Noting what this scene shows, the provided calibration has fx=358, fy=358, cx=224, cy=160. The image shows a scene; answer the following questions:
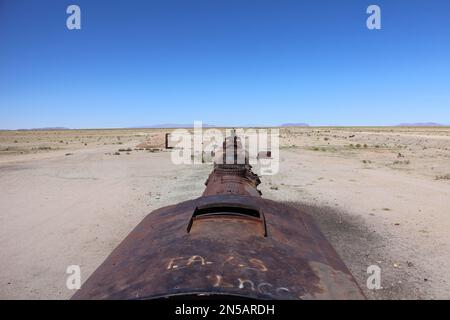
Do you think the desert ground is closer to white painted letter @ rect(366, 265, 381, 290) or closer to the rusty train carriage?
white painted letter @ rect(366, 265, 381, 290)

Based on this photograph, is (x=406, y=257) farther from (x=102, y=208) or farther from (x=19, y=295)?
(x=102, y=208)

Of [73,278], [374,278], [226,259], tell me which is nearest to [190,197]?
[73,278]

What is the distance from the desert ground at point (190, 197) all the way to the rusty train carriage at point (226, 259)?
4.31 metres

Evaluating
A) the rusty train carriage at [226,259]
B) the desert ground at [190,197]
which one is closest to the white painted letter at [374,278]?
the desert ground at [190,197]

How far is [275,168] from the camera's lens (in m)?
23.2

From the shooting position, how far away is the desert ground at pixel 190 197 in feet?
24.4

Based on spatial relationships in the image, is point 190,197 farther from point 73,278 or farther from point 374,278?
point 374,278

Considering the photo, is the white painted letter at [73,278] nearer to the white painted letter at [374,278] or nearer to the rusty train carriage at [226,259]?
the rusty train carriage at [226,259]

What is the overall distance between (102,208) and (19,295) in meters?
6.30

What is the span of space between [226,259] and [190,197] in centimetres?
1154

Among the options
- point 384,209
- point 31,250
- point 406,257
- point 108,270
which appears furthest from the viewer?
point 384,209

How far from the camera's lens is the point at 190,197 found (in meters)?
13.8
